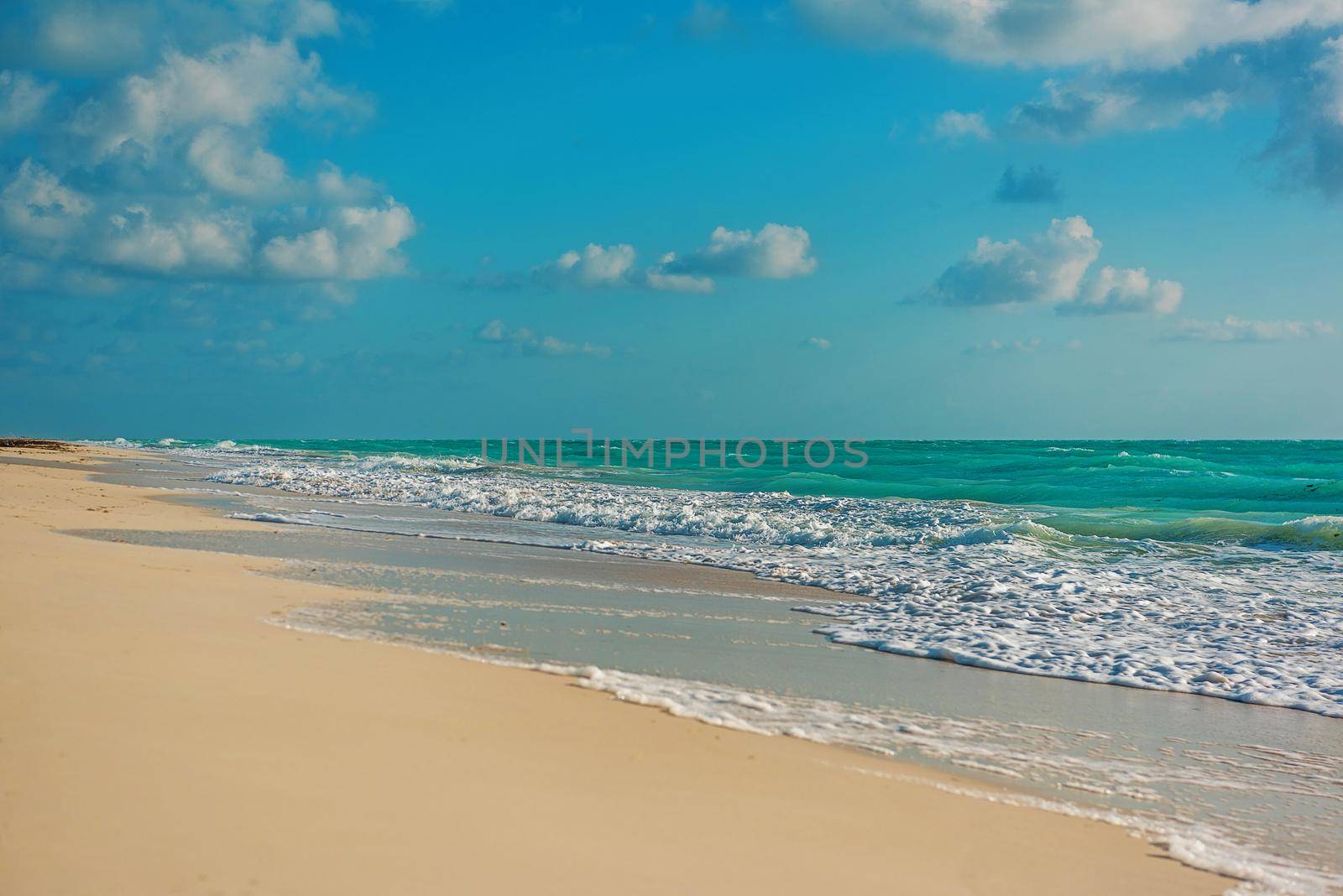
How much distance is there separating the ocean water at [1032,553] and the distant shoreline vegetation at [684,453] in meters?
14.6

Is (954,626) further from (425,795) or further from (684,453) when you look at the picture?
(684,453)

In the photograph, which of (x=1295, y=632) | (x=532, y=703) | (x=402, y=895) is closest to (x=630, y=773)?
(x=532, y=703)

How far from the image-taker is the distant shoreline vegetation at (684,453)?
160 ft

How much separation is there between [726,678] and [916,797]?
2.23m

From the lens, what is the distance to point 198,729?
12.8ft

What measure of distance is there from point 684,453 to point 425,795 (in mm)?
64387

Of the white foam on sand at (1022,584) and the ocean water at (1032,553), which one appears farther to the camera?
the ocean water at (1032,553)

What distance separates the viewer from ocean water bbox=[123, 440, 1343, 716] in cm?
798

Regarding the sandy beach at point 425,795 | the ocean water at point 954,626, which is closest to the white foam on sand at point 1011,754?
the ocean water at point 954,626

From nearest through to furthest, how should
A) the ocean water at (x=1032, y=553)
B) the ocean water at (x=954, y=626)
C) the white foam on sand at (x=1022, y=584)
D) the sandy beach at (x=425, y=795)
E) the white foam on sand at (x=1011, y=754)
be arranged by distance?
the sandy beach at (x=425, y=795) < the white foam on sand at (x=1011, y=754) < the ocean water at (x=954, y=626) < the white foam on sand at (x=1022, y=584) < the ocean water at (x=1032, y=553)

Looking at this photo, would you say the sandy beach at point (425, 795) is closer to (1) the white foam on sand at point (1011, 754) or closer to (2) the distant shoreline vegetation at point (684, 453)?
(1) the white foam on sand at point (1011, 754)

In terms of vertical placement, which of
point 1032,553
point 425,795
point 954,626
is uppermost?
point 425,795

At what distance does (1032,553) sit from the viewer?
1438cm

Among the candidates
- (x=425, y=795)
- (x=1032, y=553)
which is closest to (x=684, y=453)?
(x=1032, y=553)
